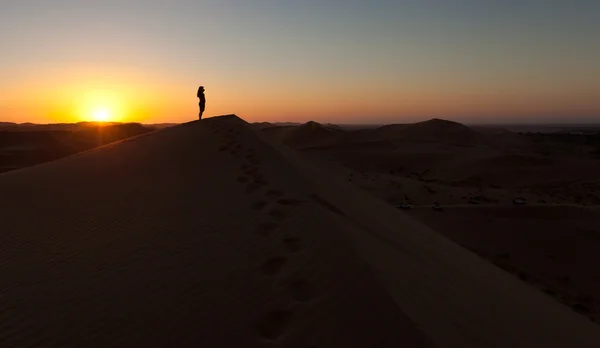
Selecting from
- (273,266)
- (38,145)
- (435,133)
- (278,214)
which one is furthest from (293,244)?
(435,133)

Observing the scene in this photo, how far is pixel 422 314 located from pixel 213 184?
3.44m

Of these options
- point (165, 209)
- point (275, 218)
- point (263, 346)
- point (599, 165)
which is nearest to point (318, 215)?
point (275, 218)

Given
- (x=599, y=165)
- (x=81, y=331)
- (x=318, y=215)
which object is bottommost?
(x=599, y=165)

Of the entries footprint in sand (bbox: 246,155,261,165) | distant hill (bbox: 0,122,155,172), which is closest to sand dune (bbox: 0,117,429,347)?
footprint in sand (bbox: 246,155,261,165)

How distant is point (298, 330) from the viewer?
97.3 inches

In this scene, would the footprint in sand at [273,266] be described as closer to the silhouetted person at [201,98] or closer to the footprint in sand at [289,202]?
the footprint in sand at [289,202]

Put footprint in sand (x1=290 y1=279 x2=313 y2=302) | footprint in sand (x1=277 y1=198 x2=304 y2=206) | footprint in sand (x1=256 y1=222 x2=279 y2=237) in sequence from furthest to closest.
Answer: footprint in sand (x1=277 y1=198 x2=304 y2=206) < footprint in sand (x1=256 y1=222 x2=279 y2=237) < footprint in sand (x1=290 y1=279 x2=313 y2=302)

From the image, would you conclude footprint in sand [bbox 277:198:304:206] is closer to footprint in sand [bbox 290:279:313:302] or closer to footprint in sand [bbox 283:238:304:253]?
footprint in sand [bbox 283:238:304:253]

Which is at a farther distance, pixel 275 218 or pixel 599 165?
pixel 599 165

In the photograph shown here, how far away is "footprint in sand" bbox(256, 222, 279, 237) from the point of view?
153 inches

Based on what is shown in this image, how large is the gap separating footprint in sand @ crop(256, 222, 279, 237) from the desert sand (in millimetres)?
21

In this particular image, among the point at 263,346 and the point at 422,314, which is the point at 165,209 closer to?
the point at 263,346

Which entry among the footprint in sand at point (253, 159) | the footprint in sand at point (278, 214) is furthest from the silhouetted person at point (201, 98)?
the footprint in sand at point (278, 214)

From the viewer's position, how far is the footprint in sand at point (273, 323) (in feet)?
8.11
